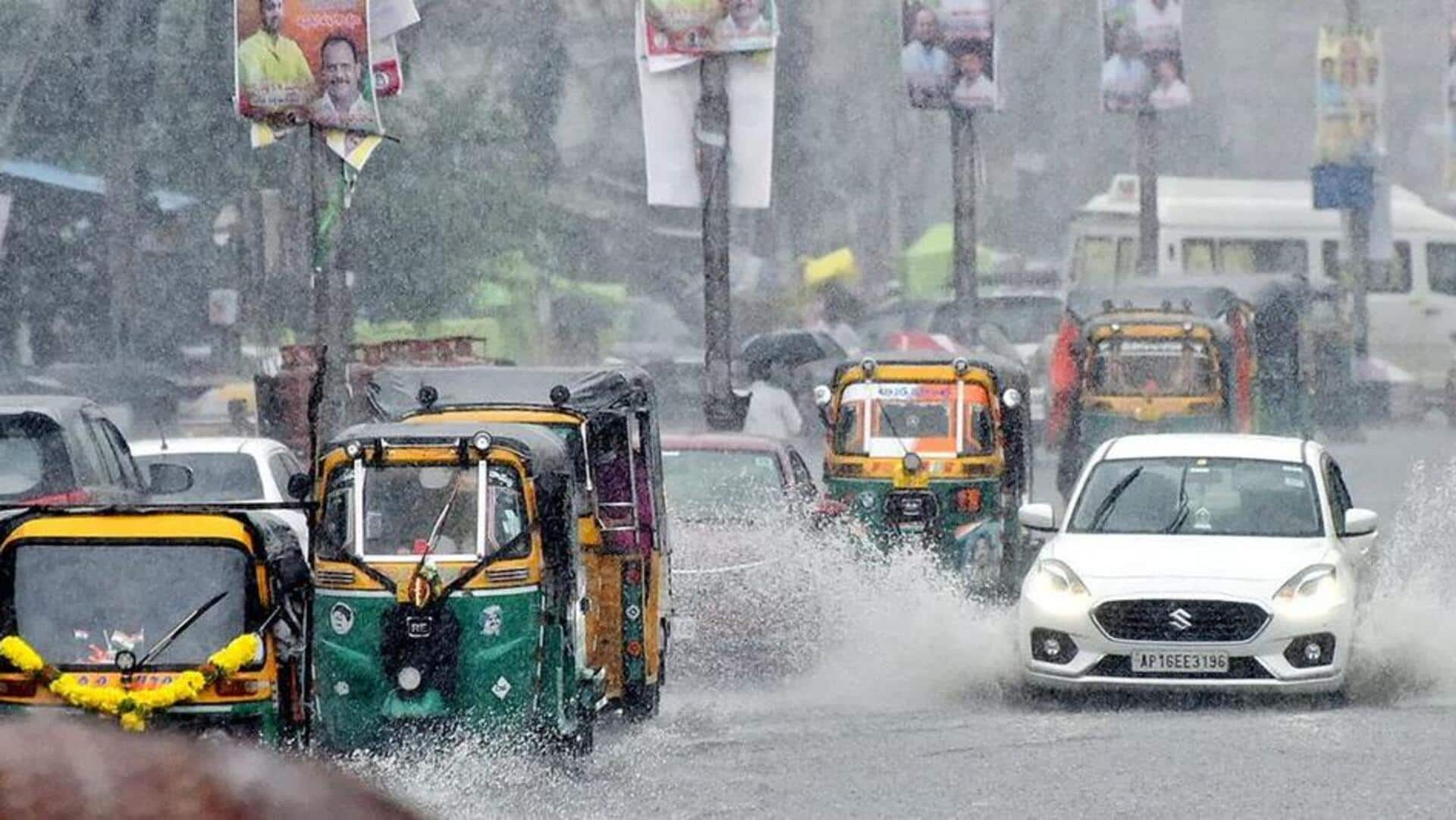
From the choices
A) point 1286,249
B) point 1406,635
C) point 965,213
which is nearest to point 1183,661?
point 1406,635

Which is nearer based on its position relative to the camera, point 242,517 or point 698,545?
point 242,517

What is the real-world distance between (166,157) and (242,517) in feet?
113

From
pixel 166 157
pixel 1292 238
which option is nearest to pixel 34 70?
pixel 166 157

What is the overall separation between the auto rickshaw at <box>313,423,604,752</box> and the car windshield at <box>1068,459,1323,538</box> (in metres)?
3.78

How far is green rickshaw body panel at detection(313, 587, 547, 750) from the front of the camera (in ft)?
35.0

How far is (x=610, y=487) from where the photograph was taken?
12.9 m

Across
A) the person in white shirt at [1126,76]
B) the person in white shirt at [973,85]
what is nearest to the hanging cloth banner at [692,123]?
the person in white shirt at [973,85]

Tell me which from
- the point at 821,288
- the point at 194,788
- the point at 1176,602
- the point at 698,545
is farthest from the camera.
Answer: the point at 821,288

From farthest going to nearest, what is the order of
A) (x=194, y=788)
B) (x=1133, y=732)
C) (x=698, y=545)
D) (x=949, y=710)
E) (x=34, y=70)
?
(x=34, y=70) < (x=698, y=545) < (x=949, y=710) < (x=1133, y=732) < (x=194, y=788)

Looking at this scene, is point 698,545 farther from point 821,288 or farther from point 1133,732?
point 821,288

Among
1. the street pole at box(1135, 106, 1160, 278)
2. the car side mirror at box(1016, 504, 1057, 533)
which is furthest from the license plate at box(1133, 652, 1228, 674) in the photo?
the street pole at box(1135, 106, 1160, 278)

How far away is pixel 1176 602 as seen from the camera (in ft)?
42.2

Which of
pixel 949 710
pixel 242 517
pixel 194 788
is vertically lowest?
pixel 949 710

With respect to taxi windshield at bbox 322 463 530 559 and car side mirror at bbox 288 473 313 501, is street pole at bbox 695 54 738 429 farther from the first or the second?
taxi windshield at bbox 322 463 530 559
